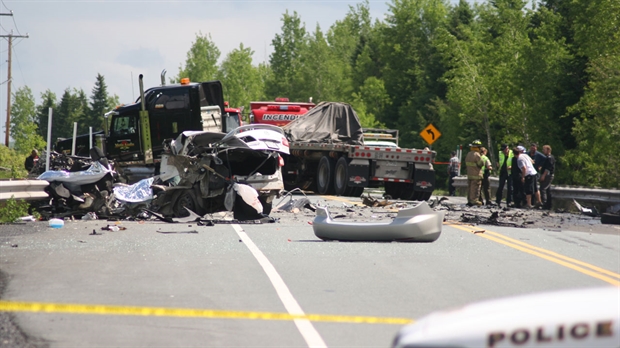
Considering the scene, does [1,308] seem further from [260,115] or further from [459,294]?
[260,115]

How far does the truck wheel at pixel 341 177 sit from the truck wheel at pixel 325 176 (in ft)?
0.60

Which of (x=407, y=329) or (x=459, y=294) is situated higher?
(x=407, y=329)

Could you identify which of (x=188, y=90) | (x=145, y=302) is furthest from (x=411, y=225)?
(x=188, y=90)

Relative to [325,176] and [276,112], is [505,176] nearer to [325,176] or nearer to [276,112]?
[325,176]

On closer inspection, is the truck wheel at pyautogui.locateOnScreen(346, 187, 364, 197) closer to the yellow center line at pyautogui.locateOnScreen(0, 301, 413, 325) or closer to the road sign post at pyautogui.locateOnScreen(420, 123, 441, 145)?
the road sign post at pyautogui.locateOnScreen(420, 123, 441, 145)

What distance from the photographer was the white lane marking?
20.7 feet

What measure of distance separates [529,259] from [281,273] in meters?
3.35

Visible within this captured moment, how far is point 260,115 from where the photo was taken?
30562 millimetres

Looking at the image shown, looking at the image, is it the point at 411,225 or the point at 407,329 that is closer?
the point at 407,329

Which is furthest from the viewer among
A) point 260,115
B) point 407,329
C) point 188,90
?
point 260,115

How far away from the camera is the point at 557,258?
1126cm

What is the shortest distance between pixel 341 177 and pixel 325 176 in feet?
3.62

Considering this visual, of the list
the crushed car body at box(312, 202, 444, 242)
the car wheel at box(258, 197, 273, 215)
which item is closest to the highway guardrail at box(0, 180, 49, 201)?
the car wheel at box(258, 197, 273, 215)

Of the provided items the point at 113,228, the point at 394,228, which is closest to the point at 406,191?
the point at 113,228
